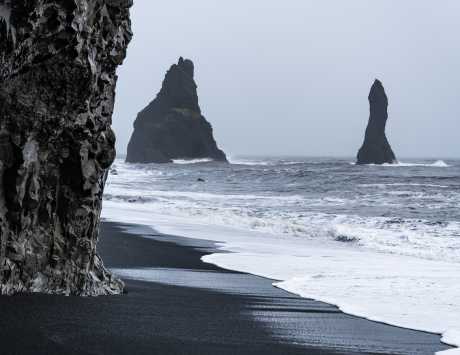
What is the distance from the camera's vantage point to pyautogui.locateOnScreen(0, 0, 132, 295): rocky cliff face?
4.55 meters

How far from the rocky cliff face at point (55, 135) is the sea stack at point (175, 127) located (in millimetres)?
120102

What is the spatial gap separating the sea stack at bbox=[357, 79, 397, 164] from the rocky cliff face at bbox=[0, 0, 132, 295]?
359ft

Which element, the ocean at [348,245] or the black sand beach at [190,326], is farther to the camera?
the ocean at [348,245]

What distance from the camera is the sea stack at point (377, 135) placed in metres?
113

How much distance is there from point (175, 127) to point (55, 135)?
128096 millimetres

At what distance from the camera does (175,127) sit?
5212 inches

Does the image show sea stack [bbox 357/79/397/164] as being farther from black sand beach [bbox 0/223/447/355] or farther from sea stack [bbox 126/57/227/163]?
black sand beach [bbox 0/223/447/355]

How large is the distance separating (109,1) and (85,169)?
146cm

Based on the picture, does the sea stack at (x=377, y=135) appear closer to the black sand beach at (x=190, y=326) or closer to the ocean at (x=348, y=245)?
the ocean at (x=348, y=245)

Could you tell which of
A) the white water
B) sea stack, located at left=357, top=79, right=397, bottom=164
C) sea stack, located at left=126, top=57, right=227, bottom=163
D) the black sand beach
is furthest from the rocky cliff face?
sea stack, located at left=126, top=57, right=227, bottom=163

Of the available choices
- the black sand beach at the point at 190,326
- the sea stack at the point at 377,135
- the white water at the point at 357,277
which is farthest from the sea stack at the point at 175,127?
the black sand beach at the point at 190,326

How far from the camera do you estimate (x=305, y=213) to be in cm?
2050

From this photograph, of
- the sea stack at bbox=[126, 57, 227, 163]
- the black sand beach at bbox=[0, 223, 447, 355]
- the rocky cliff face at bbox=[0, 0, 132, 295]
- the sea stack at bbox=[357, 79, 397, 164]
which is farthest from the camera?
the sea stack at bbox=[126, 57, 227, 163]

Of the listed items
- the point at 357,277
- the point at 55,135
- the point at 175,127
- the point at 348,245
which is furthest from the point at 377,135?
the point at 55,135
